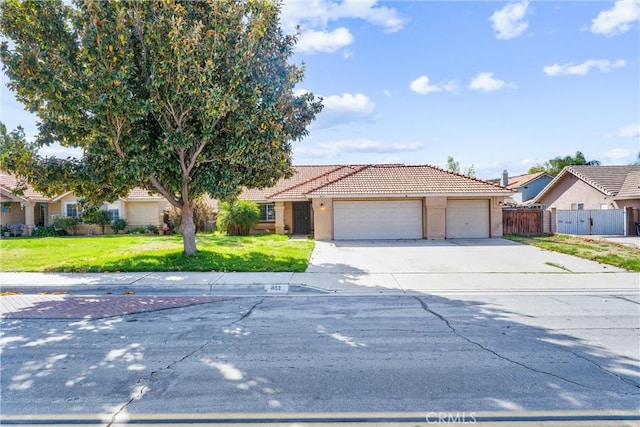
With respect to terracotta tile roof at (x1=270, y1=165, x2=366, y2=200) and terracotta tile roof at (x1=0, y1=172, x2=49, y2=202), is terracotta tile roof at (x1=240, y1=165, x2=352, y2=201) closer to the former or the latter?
terracotta tile roof at (x1=270, y1=165, x2=366, y2=200)

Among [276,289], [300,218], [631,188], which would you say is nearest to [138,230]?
[300,218]

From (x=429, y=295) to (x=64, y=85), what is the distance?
1067 cm

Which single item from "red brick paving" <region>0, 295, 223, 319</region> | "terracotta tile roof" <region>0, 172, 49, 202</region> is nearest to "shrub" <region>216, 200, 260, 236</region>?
"terracotta tile roof" <region>0, 172, 49, 202</region>

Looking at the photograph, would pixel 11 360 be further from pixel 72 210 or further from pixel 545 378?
pixel 72 210

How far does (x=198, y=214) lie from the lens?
1053 inches

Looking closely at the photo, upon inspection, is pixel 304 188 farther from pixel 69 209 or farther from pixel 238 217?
pixel 69 209

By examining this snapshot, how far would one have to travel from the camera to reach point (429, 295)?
9.15m

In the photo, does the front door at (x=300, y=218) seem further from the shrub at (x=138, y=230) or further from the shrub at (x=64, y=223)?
the shrub at (x=64, y=223)

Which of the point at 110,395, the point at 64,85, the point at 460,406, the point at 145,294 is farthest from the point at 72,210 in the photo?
the point at 460,406

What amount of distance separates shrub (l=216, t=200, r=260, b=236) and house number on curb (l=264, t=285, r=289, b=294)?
49.7 ft

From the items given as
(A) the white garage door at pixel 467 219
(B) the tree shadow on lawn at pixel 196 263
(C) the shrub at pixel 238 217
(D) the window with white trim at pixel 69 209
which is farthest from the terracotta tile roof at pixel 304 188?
(D) the window with white trim at pixel 69 209

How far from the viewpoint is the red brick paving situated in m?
7.50

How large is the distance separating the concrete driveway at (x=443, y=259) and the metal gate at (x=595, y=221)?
8759mm

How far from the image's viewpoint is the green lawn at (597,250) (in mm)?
12852
